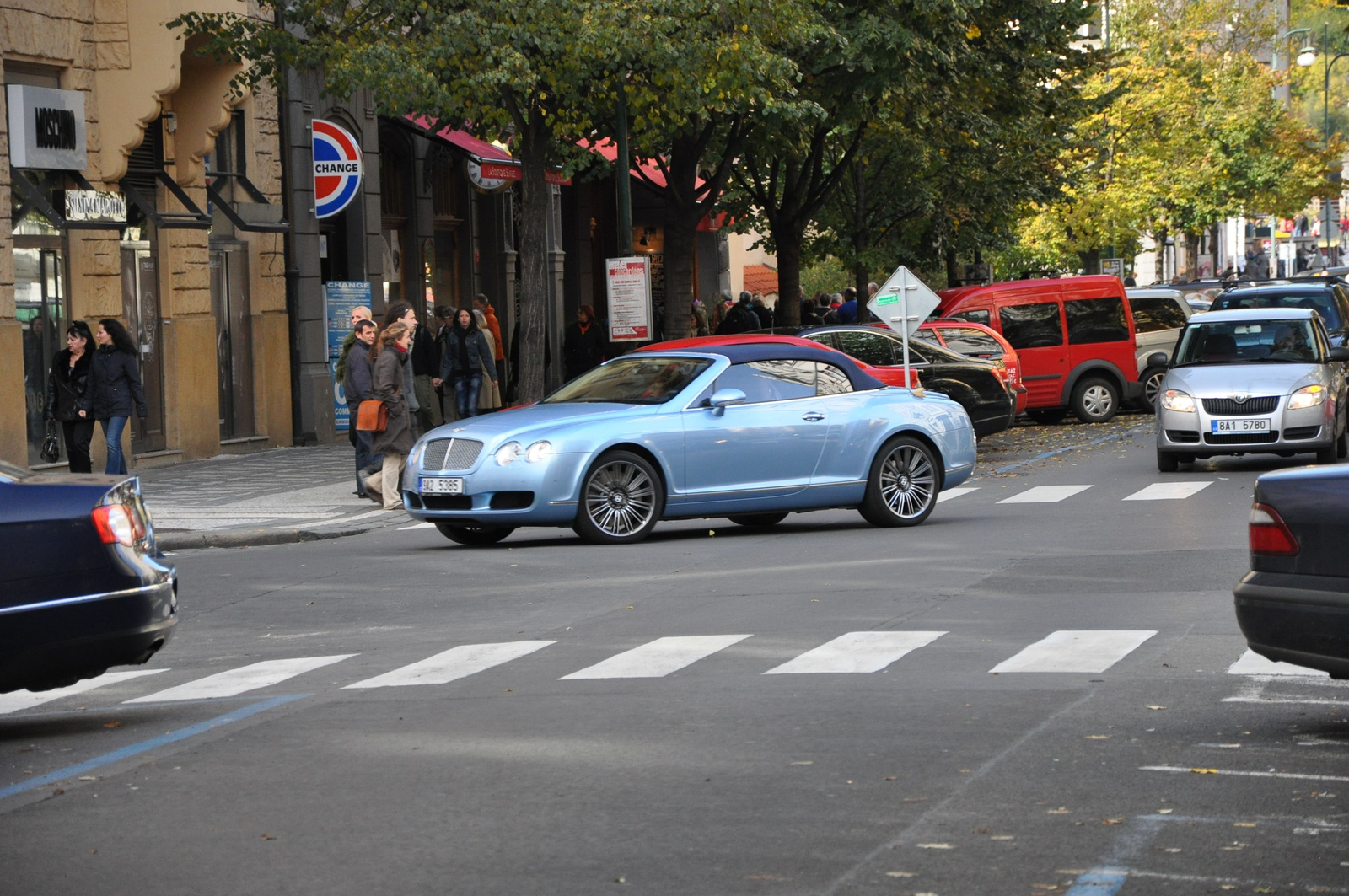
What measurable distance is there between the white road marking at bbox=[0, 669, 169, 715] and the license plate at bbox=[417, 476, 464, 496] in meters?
4.58

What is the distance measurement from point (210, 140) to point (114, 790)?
64.6ft

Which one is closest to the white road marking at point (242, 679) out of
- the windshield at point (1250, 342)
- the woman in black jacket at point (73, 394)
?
the woman in black jacket at point (73, 394)

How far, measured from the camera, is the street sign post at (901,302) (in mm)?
24025

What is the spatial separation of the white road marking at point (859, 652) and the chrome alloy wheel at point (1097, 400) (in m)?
20.5

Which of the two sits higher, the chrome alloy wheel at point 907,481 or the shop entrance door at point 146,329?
the shop entrance door at point 146,329

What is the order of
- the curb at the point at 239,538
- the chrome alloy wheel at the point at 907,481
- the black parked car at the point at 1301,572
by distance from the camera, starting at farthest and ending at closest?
the curb at the point at 239,538, the chrome alloy wheel at the point at 907,481, the black parked car at the point at 1301,572

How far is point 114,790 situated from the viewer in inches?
267

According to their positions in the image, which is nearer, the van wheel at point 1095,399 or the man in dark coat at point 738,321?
the van wheel at point 1095,399

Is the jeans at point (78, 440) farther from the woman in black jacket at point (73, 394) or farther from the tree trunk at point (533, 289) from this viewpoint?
the tree trunk at point (533, 289)

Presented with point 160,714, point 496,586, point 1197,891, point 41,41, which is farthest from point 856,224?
point 1197,891

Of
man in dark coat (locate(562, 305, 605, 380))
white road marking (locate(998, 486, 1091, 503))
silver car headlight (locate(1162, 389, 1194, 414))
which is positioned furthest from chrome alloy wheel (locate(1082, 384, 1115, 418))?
white road marking (locate(998, 486, 1091, 503))

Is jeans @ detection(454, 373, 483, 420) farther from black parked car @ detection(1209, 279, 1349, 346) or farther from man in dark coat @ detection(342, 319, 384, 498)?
black parked car @ detection(1209, 279, 1349, 346)

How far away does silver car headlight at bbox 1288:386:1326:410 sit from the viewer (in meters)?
19.8

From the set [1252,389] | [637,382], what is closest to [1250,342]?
[1252,389]
